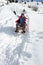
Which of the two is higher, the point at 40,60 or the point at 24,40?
the point at 40,60

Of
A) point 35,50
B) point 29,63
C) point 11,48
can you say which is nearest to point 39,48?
point 35,50

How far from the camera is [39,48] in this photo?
951 centimetres

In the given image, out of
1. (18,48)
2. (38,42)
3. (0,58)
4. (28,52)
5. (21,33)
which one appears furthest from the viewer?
(21,33)

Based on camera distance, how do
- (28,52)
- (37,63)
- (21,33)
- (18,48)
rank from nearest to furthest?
1. (37,63)
2. (28,52)
3. (18,48)
4. (21,33)

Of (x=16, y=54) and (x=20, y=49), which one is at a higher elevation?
(x=16, y=54)

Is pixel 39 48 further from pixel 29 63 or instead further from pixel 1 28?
pixel 1 28

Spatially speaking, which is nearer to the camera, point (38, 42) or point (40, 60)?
point (40, 60)

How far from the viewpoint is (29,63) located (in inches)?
307

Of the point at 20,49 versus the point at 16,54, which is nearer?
the point at 16,54

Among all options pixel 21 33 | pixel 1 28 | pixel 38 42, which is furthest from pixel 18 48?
pixel 1 28

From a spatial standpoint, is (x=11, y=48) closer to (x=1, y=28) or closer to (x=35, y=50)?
(x=35, y=50)

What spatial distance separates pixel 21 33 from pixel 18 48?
3344mm

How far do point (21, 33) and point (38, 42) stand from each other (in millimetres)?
2387

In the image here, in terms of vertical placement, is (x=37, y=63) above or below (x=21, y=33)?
above
